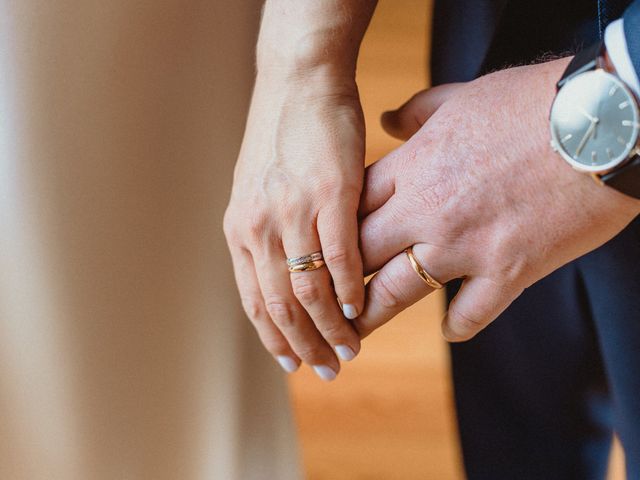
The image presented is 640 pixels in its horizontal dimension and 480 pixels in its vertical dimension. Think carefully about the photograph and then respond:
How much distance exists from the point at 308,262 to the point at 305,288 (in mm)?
25

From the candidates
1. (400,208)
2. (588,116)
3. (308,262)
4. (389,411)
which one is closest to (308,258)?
(308,262)

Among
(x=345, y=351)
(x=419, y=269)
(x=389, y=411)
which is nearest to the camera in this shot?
(x=419, y=269)

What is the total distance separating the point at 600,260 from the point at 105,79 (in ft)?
1.65

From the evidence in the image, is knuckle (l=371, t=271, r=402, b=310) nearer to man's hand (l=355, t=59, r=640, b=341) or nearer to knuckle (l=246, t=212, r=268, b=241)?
man's hand (l=355, t=59, r=640, b=341)

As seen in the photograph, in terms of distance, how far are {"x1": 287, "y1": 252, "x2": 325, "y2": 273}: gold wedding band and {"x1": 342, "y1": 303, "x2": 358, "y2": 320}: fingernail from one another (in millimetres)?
46

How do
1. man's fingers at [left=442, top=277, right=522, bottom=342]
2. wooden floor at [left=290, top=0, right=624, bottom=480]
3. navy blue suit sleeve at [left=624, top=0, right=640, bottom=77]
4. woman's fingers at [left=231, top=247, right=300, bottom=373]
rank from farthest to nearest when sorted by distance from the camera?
1. wooden floor at [left=290, top=0, right=624, bottom=480]
2. woman's fingers at [left=231, top=247, right=300, bottom=373]
3. man's fingers at [left=442, top=277, right=522, bottom=342]
4. navy blue suit sleeve at [left=624, top=0, right=640, bottom=77]

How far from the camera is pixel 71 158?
0.65 metres

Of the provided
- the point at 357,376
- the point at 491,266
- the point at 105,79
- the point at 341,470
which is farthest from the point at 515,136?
the point at 357,376

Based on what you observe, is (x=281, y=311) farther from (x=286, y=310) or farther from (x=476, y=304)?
(x=476, y=304)

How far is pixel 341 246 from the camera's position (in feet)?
2.13

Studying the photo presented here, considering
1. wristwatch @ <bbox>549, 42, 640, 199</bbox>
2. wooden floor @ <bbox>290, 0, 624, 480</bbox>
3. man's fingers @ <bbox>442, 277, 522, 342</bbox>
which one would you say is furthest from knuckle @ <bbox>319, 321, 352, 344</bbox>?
wooden floor @ <bbox>290, 0, 624, 480</bbox>

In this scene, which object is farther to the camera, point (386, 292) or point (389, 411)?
point (389, 411)

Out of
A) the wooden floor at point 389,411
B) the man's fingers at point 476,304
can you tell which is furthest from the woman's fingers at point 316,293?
the wooden floor at point 389,411

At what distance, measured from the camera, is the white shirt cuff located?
1.75 feet
